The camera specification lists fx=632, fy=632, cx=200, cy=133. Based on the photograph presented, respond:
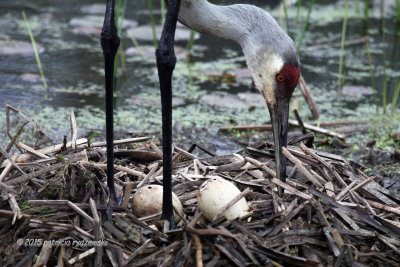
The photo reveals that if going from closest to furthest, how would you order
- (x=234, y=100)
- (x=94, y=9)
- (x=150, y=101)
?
1. (x=150, y=101)
2. (x=234, y=100)
3. (x=94, y=9)

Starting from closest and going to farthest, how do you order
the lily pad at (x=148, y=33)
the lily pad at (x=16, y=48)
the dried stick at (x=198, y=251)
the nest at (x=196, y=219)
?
the dried stick at (x=198, y=251)
the nest at (x=196, y=219)
the lily pad at (x=16, y=48)
the lily pad at (x=148, y=33)

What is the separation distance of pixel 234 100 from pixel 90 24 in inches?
116

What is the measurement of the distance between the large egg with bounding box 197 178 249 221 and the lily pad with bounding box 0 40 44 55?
4635 millimetres

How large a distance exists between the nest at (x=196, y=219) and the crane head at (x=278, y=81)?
12 centimetres

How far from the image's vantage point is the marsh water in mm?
6164

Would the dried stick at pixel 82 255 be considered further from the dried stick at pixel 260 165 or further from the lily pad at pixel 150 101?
the lily pad at pixel 150 101

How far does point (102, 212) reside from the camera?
11.2 feet

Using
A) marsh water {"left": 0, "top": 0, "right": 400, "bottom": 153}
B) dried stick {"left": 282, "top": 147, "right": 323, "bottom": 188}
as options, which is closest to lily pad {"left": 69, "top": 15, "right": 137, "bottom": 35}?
marsh water {"left": 0, "top": 0, "right": 400, "bottom": 153}

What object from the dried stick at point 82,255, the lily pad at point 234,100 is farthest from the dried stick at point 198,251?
the lily pad at point 234,100

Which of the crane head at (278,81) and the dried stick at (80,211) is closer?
the dried stick at (80,211)

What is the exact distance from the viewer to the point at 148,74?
24.2 feet

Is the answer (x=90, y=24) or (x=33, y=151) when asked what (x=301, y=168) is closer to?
(x=33, y=151)

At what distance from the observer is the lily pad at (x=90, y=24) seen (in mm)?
8442

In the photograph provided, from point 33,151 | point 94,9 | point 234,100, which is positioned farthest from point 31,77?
point 33,151
